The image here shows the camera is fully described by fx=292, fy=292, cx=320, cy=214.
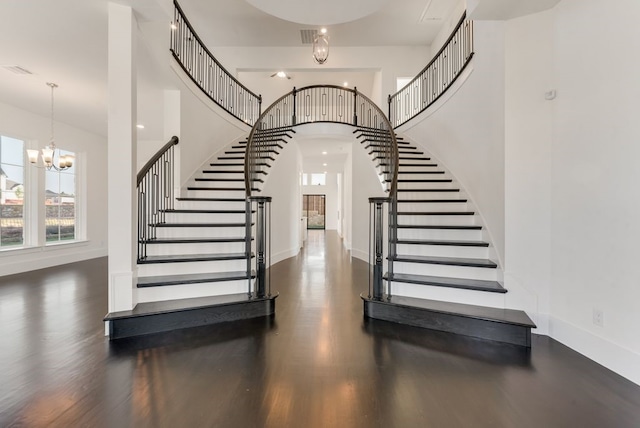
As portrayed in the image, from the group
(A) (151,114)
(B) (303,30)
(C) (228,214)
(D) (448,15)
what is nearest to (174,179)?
(C) (228,214)

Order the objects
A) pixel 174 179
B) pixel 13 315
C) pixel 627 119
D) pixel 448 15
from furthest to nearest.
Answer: pixel 448 15 → pixel 174 179 → pixel 13 315 → pixel 627 119

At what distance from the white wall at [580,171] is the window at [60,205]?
8897mm

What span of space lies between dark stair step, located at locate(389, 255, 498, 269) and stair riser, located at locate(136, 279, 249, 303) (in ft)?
5.97

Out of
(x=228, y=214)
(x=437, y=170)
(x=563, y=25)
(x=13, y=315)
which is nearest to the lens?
(x=563, y=25)

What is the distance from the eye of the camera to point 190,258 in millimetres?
3369

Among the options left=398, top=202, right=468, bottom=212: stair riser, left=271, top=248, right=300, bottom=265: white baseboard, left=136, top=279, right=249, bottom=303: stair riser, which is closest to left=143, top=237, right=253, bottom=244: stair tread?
left=136, top=279, right=249, bottom=303: stair riser

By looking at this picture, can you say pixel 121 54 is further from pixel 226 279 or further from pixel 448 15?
pixel 448 15

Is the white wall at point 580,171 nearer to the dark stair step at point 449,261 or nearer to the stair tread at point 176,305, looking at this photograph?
the dark stair step at point 449,261

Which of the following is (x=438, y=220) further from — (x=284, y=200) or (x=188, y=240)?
(x=284, y=200)

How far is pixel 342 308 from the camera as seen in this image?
3.44m

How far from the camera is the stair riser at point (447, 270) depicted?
3.23 m

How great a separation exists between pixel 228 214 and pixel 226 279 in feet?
4.18

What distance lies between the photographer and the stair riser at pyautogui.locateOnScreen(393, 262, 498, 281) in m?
3.23

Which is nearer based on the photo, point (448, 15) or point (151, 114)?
point (151, 114)
